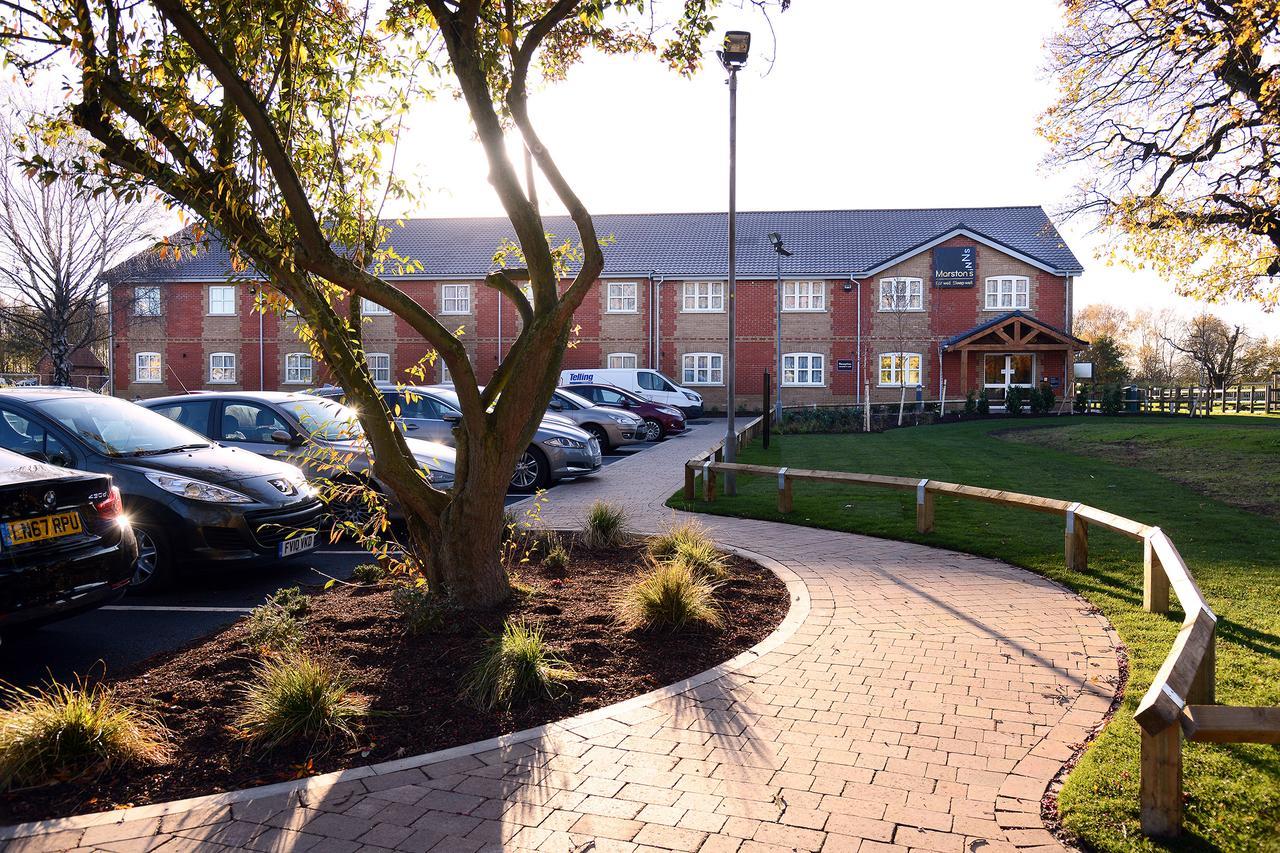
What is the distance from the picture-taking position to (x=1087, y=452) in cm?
1962

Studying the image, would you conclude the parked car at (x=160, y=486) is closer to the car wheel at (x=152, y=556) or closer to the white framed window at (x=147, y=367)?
the car wheel at (x=152, y=556)

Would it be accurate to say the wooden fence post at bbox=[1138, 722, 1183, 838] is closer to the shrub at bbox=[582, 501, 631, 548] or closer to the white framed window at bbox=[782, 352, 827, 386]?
the shrub at bbox=[582, 501, 631, 548]

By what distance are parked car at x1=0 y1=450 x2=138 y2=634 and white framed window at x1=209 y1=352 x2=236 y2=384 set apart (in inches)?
1566

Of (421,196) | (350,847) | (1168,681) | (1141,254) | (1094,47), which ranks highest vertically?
(1094,47)

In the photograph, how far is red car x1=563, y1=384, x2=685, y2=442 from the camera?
24.4 m

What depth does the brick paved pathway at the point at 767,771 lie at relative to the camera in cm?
327

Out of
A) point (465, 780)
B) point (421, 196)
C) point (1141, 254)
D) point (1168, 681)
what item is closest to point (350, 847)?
point (465, 780)

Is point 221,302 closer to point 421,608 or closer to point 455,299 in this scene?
point 455,299

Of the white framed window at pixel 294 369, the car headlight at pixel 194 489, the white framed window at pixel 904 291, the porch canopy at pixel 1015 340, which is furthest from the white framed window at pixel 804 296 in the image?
the car headlight at pixel 194 489

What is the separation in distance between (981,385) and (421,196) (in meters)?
35.6

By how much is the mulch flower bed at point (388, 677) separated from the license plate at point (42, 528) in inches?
34.6

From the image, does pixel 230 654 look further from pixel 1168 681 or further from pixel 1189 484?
pixel 1189 484

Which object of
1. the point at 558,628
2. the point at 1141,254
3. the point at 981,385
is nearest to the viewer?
the point at 558,628

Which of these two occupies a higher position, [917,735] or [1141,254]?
[1141,254]
